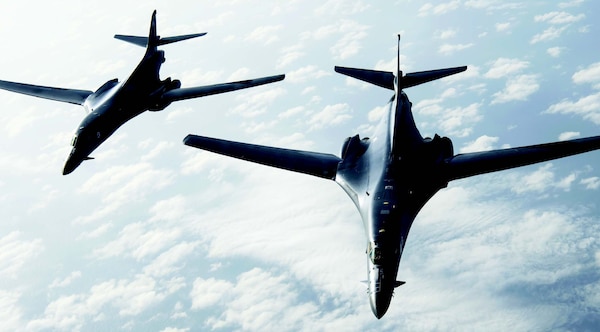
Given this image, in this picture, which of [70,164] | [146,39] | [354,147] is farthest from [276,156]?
[146,39]

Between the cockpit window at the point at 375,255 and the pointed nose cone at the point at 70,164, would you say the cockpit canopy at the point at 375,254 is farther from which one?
the pointed nose cone at the point at 70,164

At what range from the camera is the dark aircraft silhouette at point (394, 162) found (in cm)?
2298

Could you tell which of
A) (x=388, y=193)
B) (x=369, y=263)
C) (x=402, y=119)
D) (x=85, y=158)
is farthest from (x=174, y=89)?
(x=369, y=263)

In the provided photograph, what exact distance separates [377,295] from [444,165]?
1109 cm

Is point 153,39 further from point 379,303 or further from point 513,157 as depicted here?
point 379,303

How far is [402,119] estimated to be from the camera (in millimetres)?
29281

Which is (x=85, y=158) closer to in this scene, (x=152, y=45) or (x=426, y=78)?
(x=152, y=45)

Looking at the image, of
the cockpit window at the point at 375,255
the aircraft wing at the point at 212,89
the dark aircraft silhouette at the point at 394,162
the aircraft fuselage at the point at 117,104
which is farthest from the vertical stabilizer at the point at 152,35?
the cockpit window at the point at 375,255

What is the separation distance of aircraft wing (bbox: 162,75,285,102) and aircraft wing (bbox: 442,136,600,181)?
46.4ft

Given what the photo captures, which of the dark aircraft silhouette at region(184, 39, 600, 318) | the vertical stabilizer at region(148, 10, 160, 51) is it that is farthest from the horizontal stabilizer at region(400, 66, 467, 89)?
the vertical stabilizer at region(148, 10, 160, 51)

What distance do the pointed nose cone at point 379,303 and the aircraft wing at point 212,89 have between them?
64.2 feet

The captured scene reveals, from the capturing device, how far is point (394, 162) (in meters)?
26.0

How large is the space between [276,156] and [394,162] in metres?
7.06

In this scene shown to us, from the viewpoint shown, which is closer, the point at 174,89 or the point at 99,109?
the point at 99,109
